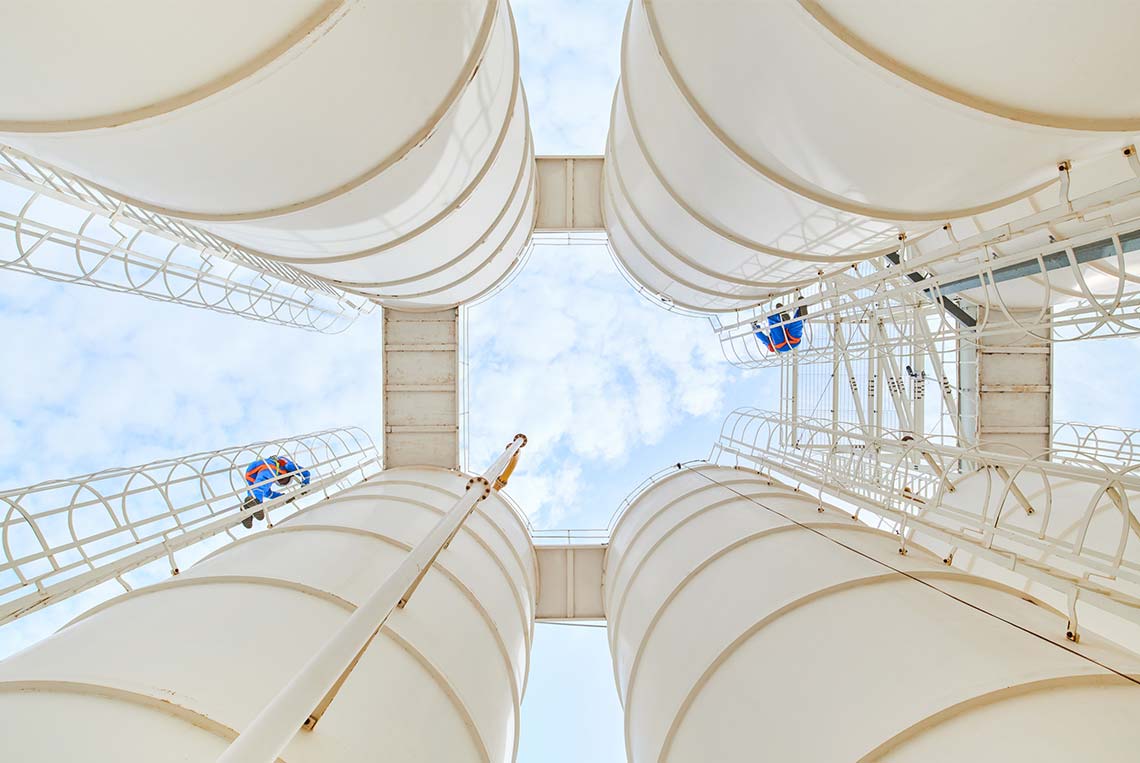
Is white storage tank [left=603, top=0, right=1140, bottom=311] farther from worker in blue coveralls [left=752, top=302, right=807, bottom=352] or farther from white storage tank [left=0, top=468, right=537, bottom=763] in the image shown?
white storage tank [left=0, top=468, right=537, bottom=763]

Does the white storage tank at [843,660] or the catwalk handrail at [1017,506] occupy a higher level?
the catwalk handrail at [1017,506]

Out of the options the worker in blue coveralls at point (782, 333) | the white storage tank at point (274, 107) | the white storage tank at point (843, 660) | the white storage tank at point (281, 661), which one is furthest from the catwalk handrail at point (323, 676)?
the worker in blue coveralls at point (782, 333)

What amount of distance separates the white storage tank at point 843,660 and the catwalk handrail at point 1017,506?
1.02ft

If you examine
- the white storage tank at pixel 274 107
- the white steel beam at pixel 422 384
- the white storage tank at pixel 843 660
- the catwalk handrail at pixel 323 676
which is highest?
the white storage tank at pixel 274 107

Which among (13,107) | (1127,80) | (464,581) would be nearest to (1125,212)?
(1127,80)

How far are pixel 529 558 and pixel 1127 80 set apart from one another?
287 inches

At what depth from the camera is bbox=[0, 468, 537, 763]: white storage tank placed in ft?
7.07

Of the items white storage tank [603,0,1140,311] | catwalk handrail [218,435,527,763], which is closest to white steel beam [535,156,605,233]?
white storage tank [603,0,1140,311]

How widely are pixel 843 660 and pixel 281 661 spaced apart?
10.4 ft

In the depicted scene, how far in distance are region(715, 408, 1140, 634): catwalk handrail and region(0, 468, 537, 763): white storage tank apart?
3579mm

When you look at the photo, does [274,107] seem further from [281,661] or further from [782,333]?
[782,333]

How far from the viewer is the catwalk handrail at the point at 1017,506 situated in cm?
251

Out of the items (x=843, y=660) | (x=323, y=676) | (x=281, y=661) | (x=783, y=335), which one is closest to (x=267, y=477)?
(x=281, y=661)

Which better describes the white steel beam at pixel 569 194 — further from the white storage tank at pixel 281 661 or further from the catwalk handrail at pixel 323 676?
the catwalk handrail at pixel 323 676
